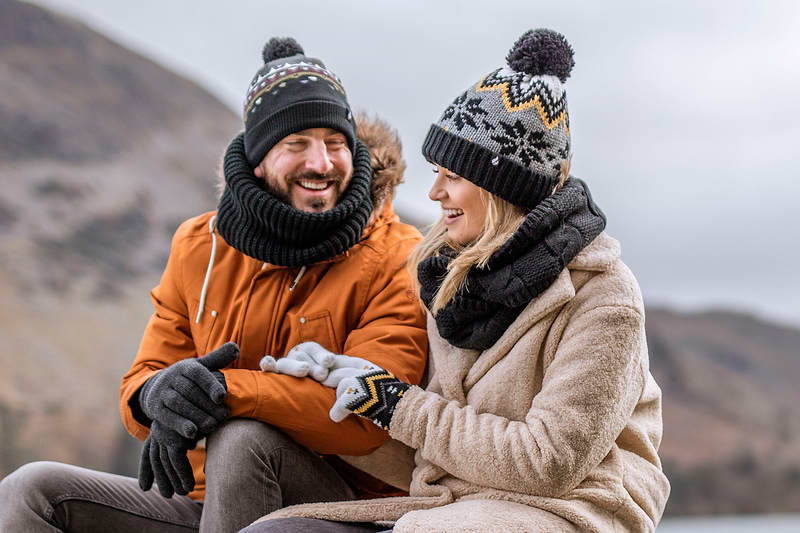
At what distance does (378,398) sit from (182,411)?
0.38 metres

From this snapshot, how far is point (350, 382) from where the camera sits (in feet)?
5.02

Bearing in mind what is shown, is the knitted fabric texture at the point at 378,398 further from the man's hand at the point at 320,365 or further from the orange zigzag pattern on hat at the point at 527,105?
the orange zigzag pattern on hat at the point at 527,105

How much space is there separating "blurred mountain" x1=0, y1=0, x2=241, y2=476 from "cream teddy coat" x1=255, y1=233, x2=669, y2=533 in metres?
4.45

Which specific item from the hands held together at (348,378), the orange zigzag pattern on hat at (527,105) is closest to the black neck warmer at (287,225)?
the hands held together at (348,378)

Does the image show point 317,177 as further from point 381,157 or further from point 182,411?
point 182,411

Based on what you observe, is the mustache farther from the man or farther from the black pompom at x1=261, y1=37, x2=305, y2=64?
the black pompom at x1=261, y1=37, x2=305, y2=64

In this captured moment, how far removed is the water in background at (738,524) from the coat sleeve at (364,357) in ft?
14.6

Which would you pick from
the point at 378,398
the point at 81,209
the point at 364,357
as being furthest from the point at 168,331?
the point at 81,209

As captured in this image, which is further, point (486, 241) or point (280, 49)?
point (280, 49)

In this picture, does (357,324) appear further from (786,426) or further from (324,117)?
(786,426)

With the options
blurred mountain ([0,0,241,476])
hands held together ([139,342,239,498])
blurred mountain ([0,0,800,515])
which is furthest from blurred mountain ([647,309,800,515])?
Answer: hands held together ([139,342,239,498])

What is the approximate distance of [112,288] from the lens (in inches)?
246

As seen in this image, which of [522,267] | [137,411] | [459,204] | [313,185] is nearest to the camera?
[522,267]

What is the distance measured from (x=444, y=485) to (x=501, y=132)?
67cm
